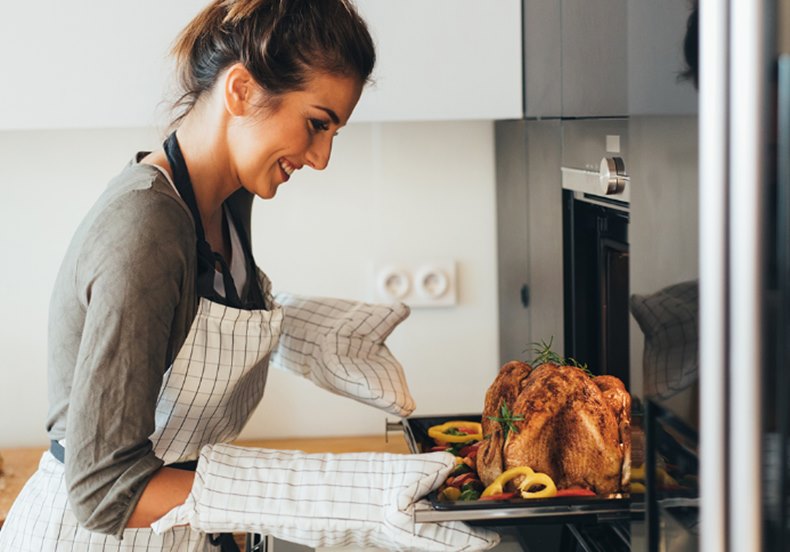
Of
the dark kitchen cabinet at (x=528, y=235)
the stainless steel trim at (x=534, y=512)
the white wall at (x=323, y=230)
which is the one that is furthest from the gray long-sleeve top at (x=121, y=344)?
the white wall at (x=323, y=230)

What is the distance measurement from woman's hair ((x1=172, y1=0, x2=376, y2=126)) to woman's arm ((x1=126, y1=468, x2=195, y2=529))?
39cm

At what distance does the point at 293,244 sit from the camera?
184cm

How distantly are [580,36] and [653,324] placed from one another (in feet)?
1.80

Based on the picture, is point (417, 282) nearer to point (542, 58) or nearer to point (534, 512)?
point (542, 58)

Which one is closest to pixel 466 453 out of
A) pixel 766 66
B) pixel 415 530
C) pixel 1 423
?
pixel 415 530

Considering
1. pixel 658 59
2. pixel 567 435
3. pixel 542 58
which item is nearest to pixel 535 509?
pixel 567 435

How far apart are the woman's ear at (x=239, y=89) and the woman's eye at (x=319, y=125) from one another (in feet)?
0.22

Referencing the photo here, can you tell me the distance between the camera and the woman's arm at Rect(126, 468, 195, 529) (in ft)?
2.79

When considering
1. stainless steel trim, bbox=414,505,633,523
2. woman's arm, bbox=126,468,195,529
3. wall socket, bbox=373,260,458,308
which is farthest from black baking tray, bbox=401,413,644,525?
wall socket, bbox=373,260,458,308

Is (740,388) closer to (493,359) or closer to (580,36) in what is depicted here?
(580,36)

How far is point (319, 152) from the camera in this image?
3.43ft

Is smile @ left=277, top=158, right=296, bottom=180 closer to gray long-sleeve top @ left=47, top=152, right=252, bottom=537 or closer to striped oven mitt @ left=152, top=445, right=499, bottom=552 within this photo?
gray long-sleeve top @ left=47, top=152, right=252, bottom=537

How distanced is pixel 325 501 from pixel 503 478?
0.17 metres

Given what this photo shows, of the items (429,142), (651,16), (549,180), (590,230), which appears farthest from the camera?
(429,142)
